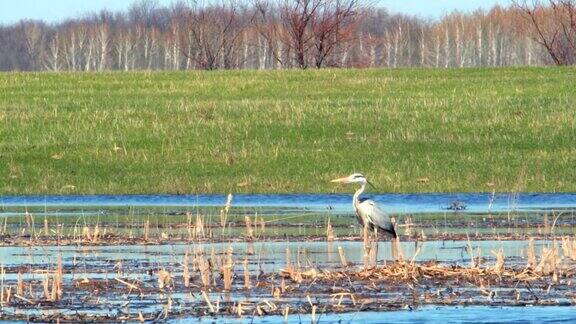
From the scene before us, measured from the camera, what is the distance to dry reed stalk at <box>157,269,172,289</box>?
45.7 ft

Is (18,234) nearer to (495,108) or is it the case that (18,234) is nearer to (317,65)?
(495,108)

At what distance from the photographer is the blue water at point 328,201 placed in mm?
25922

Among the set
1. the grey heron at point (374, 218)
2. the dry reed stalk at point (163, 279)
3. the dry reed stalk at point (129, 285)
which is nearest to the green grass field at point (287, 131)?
the grey heron at point (374, 218)

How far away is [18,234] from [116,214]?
4555 mm

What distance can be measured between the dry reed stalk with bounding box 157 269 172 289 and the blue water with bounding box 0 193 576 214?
11.3 metres

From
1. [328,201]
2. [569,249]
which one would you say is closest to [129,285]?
[569,249]

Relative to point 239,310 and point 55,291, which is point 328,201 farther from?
point 239,310

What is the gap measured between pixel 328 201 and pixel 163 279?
531 inches

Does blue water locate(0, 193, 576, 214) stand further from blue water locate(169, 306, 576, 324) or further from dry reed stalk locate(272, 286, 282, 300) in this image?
blue water locate(169, 306, 576, 324)

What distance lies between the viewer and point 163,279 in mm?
14000

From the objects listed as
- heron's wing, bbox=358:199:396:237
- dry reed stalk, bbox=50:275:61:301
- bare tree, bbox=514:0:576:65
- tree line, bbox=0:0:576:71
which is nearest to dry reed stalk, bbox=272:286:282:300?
dry reed stalk, bbox=50:275:61:301

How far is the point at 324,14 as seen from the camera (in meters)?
52.2

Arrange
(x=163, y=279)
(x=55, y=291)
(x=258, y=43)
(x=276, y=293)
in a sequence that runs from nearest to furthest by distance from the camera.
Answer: (x=55, y=291), (x=276, y=293), (x=163, y=279), (x=258, y=43)

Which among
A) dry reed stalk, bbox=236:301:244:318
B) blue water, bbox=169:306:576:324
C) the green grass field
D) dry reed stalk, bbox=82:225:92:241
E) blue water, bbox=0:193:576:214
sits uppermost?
the green grass field
